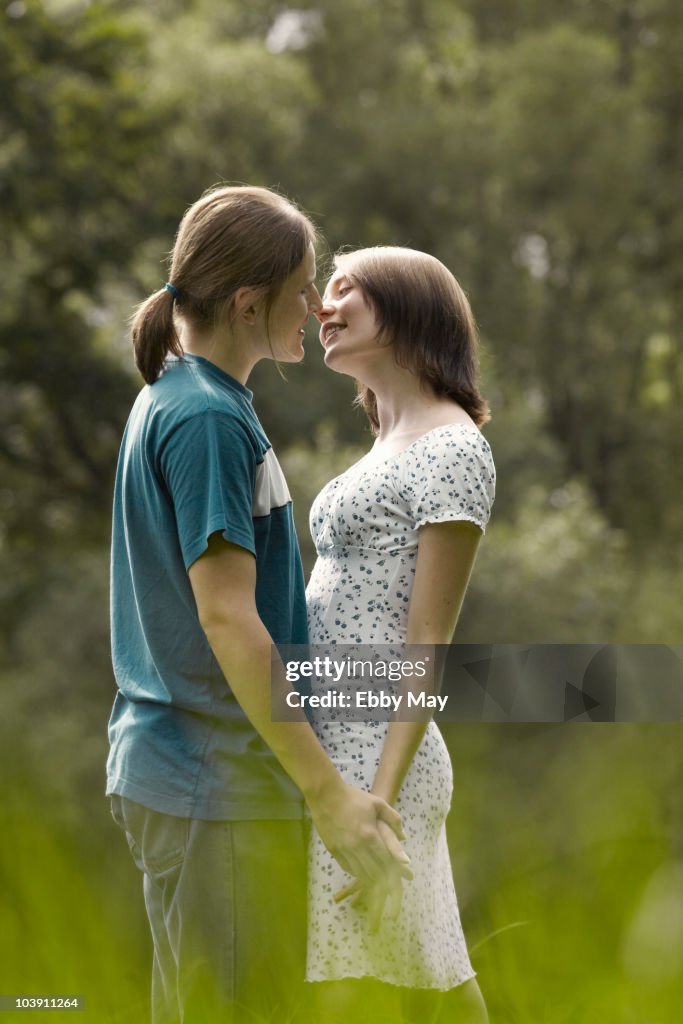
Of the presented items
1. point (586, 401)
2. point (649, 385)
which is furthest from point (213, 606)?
point (649, 385)

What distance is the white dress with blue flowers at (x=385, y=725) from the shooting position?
141 cm

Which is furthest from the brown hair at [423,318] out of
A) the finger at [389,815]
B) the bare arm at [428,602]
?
the finger at [389,815]

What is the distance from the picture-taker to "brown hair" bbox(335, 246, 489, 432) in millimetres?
1565

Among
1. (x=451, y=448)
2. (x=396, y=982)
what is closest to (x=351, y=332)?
(x=451, y=448)

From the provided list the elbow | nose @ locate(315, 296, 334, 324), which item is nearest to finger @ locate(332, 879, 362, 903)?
the elbow

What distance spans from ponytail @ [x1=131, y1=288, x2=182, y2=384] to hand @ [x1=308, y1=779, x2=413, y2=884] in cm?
52

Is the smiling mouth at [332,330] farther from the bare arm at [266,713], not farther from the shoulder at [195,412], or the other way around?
the bare arm at [266,713]

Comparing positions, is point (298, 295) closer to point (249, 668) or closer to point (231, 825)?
point (249, 668)

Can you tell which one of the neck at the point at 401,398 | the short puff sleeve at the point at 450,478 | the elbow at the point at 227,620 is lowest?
the elbow at the point at 227,620

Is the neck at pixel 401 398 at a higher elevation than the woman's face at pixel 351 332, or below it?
below

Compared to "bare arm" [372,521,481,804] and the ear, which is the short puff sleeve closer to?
"bare arm" [372,521,481,804]

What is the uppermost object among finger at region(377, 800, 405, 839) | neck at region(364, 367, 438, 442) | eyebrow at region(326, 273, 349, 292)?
eyebrow at region(326, 273, 349, 292)

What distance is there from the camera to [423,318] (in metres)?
1.57

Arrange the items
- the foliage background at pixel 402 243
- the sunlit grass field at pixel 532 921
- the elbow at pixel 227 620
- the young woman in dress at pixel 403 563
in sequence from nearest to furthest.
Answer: the sunlit grass field at pixel 532 921 → the elbow at pixel 227 620 → the young woman in dress at pixel 403 563 → the foliage background at pixel 402 243
